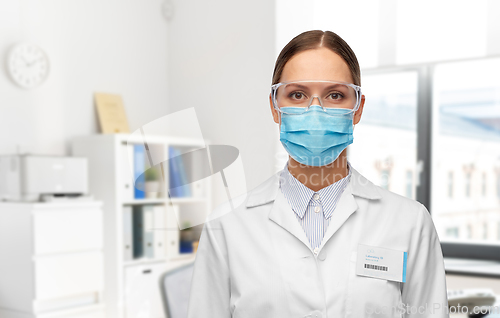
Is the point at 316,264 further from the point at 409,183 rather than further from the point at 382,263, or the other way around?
the point at 409,183

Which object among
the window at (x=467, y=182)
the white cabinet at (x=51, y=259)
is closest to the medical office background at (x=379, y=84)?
the window at (x=467, y=182)

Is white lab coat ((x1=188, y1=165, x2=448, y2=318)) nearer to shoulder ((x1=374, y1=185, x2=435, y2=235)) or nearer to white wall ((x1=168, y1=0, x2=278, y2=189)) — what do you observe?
shoulder ((x1=374, y1=185, x2=435, y2=235))

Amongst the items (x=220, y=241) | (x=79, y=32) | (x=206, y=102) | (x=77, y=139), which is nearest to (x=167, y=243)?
(x=77, y=139)

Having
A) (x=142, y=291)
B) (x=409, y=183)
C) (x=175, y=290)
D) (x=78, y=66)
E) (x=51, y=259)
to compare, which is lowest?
(x=142, y=291)

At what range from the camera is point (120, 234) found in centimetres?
309

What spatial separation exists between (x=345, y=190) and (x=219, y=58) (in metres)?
2.98

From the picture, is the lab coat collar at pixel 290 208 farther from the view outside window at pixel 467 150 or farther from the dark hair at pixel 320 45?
the view outside window at pixel 467 150

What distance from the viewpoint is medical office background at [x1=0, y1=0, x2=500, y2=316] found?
9.68 feet

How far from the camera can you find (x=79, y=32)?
338 centimetres

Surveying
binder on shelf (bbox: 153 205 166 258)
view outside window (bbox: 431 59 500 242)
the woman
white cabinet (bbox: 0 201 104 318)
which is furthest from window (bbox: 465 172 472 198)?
the woman

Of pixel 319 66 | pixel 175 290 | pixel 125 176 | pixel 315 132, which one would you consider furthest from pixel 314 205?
pixel 125 176

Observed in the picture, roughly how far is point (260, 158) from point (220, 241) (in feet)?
1.65

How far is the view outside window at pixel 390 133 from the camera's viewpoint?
3227mm

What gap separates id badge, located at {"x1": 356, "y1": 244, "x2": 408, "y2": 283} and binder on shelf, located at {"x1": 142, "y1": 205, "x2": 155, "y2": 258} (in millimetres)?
2529
